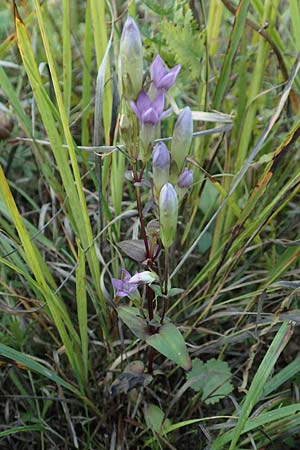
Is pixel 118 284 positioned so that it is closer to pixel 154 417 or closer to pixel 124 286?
pixel 124 286

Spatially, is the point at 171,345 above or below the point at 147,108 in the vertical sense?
below

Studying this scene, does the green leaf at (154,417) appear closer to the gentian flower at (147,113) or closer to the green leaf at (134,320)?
the green leaf at (134,320)

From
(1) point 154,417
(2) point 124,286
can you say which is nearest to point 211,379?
(1) point 154,417

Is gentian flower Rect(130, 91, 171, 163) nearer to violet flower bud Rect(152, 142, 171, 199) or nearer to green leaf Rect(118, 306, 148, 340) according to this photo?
violet flower bud Rect(152, 142, 171, 199)

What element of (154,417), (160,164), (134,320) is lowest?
(154,417)

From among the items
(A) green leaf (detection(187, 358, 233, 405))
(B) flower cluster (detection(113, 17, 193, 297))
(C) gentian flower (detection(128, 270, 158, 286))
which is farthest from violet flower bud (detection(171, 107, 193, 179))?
(A) green leaf (detection(187, 358, 233, 405))

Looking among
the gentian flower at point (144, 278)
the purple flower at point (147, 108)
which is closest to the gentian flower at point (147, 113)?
the purple flower at point (147, 108)

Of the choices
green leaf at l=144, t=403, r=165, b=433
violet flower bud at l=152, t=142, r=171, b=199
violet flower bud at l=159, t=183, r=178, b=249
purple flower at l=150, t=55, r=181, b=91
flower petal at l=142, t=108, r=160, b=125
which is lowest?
green leaf at l=144, t=403, r=165, b=433
